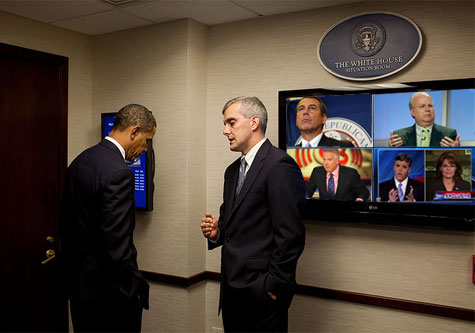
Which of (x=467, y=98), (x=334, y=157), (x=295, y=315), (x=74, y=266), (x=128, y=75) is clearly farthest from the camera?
(x=128, y=75)

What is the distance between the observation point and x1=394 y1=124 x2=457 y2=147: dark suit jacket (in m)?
2.34

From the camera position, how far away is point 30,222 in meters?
3.06

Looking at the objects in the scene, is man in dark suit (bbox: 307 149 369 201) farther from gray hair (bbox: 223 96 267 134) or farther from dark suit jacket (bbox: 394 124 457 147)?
gray hair (bbox: 223 96 267 134)

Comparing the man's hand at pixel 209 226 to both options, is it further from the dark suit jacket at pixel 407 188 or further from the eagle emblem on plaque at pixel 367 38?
the eagle emblem on plaque at pixel 367 38

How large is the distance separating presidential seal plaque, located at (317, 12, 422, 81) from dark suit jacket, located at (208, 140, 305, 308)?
825 mm

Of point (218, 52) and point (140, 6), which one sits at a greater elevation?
point (140, 6)

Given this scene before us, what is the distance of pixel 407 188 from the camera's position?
8.04ft

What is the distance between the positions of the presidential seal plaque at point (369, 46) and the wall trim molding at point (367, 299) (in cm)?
132

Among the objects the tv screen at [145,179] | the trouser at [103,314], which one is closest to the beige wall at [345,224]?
the tv screen at [145,179]

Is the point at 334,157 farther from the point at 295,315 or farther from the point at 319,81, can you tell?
the point at 295,315

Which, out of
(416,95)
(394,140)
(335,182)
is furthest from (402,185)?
(416,95)

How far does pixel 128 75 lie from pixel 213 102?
705 mm

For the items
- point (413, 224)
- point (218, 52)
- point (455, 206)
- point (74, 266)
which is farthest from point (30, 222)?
point (455, 206)

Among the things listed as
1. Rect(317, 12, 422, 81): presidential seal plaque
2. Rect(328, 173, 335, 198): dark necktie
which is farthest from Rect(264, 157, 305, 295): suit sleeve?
Rect(317, 12, 422, 81): presidential seal plaque
